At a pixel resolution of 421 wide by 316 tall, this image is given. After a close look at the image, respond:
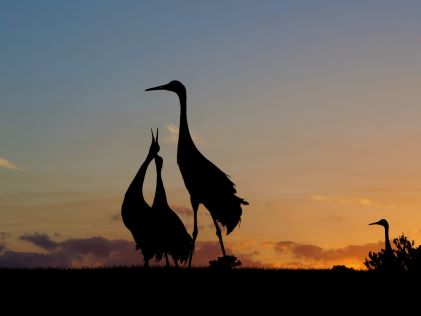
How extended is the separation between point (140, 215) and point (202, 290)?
12.4 feet

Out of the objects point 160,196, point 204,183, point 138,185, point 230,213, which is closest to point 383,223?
point 230,213

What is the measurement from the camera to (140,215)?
18656mm

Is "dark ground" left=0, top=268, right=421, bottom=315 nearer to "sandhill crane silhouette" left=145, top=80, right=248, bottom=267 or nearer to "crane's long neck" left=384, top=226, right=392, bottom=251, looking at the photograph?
"sandhill crane silhouette" left=145, top=80, right=248, bottom=267

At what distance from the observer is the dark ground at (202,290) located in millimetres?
14656

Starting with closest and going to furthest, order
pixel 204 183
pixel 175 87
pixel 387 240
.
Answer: pixel 204 183
pixel 175 87
pixel 387 240

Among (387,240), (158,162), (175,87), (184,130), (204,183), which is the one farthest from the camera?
(387,240)

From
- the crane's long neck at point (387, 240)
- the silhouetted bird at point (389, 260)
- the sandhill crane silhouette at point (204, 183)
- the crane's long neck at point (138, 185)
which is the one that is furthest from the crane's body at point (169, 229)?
the crane's long neck at point (387, 240)

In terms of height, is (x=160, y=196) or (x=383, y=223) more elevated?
(x=383, y=223)

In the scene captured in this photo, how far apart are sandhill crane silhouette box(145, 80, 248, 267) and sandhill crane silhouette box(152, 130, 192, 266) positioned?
4.14 ft


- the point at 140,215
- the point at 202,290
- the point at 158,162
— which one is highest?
the point at 158,162

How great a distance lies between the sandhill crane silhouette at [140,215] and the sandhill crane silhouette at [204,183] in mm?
1312

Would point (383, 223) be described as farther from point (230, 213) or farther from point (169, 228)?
point (169, 228)

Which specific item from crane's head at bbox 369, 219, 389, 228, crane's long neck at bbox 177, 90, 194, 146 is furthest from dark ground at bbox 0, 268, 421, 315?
crane's head at bbox 369, 219, 389, 228

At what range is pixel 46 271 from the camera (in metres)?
18.5
